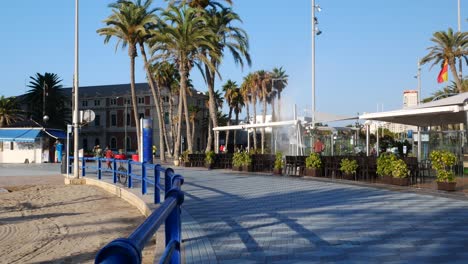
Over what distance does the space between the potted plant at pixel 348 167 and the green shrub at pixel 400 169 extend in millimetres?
2706

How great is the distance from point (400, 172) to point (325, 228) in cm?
848

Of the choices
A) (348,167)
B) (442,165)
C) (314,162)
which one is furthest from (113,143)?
(442,165)

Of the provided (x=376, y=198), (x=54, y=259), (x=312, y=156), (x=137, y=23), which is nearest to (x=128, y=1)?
(x=137, y=23)

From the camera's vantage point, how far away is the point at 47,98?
73.5 m

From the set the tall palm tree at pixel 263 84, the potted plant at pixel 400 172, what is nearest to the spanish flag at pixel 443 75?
the potted plant at pixel 400 172

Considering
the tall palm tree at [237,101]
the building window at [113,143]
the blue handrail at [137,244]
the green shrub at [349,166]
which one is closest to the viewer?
the blue handrail at [137,244]

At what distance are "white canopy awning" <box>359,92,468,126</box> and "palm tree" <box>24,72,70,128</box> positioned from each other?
60.6 meters

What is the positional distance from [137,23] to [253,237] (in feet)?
111

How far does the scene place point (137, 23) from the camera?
128 ft

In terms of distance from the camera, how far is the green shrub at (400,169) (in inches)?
634

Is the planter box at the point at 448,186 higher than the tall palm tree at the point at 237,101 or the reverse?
the reverse

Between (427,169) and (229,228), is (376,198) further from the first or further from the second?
(427,169)

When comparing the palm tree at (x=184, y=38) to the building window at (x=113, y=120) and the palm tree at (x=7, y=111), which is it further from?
the building window at (x=113, y=120)

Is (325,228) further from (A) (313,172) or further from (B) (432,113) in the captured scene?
(A) (313,172)
